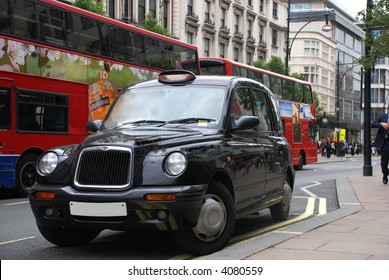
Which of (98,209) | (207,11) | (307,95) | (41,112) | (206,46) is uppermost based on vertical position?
(207,11)

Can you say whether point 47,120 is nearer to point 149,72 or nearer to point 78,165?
point 149,72

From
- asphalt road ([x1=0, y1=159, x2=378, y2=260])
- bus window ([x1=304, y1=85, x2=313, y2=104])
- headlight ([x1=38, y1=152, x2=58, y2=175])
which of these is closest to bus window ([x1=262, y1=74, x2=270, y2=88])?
bus window ([x1=304, y1=85, x2=313, y2=104])

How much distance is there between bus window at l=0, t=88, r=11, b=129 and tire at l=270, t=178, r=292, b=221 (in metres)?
6.55

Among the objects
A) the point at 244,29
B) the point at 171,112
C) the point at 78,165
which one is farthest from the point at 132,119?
the point at 244,29

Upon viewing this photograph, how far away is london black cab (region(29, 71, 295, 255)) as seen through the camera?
479 centimetres

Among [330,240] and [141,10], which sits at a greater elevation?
[141,10]

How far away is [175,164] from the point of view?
4848mm

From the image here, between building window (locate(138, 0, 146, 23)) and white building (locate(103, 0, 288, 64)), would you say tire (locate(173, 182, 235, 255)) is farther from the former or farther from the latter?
building window (locate(138, 0, 146, 23))

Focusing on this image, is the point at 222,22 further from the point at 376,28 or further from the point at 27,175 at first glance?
the point at 27,175

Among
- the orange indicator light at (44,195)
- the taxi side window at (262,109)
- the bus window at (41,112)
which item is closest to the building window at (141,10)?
the bus window at (41,112)

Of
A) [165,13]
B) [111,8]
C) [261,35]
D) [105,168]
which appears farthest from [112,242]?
[261,35]

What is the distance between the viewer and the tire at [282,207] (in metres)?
7.47

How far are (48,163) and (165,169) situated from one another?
4.16 feet

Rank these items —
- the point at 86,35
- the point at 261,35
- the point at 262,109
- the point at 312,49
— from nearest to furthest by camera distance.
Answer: the point at 262,109
the point at 86,35
the point at 261,35
the point at 312,49
